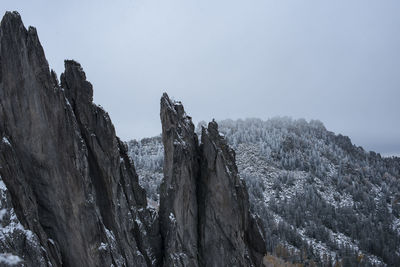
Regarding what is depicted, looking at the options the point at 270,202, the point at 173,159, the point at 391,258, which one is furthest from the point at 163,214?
the point at 270,202

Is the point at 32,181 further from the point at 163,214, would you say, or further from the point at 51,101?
the point at 163,214

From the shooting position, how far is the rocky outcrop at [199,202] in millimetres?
25328

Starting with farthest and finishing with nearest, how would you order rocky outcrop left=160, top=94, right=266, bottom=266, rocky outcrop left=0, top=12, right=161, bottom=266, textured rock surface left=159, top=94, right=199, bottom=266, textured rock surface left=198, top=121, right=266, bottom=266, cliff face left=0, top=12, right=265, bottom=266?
textured rock surface left=198, top=121, right=266, bottom=266, rocky outcrop left=160, top=94, right=266, bottom=266, textured rock surface left=159, top=94, right=199, bottom=266, rocky outcrop left=0, top=12, right=161, bottom=266, cliff face left=0, top=12, right=265, bottom=266

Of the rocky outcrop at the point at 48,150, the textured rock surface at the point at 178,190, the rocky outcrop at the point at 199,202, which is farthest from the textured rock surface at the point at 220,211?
the rocky outcrop at the point at 48,150

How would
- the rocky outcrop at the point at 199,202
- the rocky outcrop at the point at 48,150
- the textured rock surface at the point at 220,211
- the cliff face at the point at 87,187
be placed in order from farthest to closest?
the textured rock surface at the point at 220,211 < the rocky outcrop at the point at 199,202 < the rocky outcrop at the point at 48,150 < the cliff face at the point at 87,187

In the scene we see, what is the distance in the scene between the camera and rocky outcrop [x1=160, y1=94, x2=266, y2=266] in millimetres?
25328

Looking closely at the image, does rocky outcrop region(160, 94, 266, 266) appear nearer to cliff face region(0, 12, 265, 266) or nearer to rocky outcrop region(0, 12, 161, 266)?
cliff face region(0, 12, 265, 266)

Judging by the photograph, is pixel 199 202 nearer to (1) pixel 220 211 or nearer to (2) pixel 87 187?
(1) pixel 220 211

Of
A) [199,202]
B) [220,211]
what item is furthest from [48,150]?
[220,211]

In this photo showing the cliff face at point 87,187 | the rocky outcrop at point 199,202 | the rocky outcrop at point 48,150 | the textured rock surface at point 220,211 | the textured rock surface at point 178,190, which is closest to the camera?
the cliff face at point 87,187

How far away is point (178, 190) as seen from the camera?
84.5 feet

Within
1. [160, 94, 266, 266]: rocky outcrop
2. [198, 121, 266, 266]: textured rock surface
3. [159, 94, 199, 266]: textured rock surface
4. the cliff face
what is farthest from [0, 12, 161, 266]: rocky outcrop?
[198, 121, 266, 266]: textured rock surface

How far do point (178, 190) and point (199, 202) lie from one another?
2.46 metres

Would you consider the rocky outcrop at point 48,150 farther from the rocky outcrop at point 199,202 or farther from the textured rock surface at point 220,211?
the textured rock surface at point 220,211
